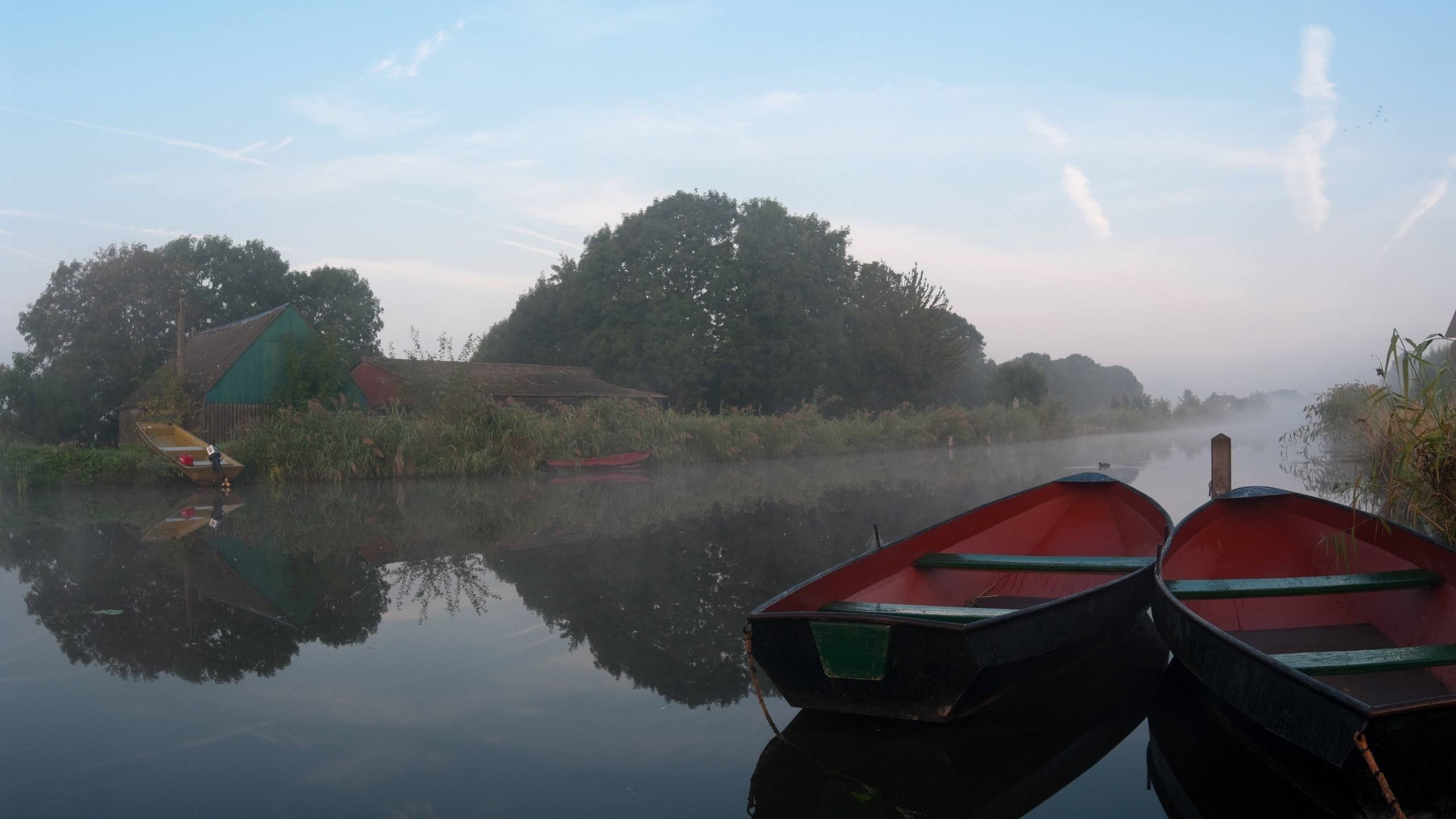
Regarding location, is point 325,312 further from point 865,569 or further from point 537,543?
point 865,569

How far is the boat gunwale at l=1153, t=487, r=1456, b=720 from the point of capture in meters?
3.17

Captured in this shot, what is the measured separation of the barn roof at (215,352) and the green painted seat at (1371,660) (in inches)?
1242

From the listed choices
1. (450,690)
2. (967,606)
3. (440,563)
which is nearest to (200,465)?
(440,563)

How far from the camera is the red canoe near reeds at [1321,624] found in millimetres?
3270

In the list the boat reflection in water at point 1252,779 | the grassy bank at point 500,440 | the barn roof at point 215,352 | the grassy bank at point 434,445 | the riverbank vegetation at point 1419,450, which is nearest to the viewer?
the boat reflection in water at point 1252,779

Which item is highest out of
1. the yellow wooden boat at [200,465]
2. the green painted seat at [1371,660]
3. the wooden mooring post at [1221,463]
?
the wooden mooring post at [1221,463]

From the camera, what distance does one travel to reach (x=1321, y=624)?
5.62m

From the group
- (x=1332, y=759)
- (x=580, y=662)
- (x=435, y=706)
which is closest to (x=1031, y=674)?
(x=1332, y=759)

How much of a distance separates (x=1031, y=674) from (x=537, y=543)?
689 cm

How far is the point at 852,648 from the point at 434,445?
18205 millimetres

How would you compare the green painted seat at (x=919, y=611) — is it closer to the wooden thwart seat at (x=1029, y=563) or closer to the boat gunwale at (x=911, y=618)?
the boat gunwale at (x=911, y=618)

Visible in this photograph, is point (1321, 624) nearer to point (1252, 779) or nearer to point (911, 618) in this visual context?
point (1252, 779)

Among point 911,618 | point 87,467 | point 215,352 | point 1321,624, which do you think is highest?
point 215,352

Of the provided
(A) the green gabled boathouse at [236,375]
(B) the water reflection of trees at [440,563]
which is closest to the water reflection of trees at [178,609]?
(B) the water reflection of trees at [440,563]
